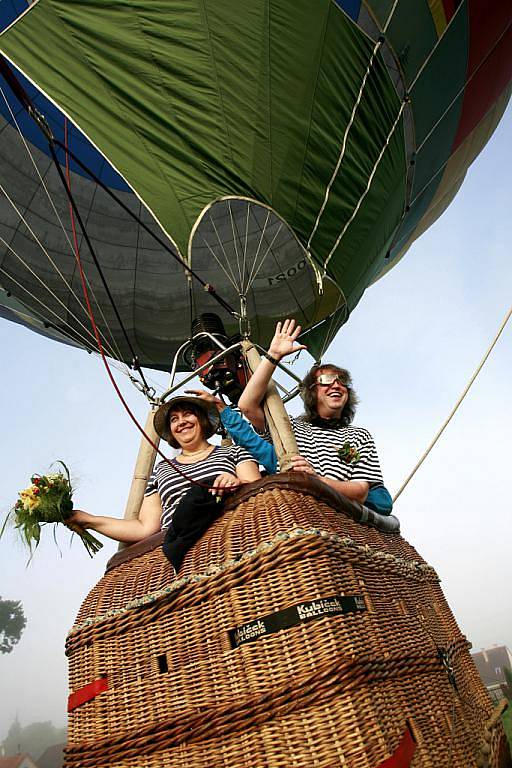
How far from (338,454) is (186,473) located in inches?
24.2

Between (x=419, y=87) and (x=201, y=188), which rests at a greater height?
(x=419, y=87)

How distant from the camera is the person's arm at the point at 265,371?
89.8 inches

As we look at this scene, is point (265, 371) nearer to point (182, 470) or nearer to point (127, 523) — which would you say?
point (182, 470)

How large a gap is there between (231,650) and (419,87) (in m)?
4.07

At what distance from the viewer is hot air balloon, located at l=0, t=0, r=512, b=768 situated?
1497 mm

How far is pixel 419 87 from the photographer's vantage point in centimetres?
416

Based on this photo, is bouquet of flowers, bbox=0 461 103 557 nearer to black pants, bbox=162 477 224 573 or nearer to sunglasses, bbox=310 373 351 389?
black pants, bbox=162 477 224 573

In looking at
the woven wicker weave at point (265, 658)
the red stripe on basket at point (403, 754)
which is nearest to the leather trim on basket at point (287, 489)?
the woven wicker weave at point (265, 658)

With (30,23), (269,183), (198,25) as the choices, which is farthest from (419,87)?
(30,23)

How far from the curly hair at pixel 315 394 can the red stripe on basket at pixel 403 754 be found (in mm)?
1358

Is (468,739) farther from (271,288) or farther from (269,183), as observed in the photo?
(271,288)

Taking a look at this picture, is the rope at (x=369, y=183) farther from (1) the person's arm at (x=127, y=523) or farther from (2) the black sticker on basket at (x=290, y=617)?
(2) the black sticker on basket at (x=290, y=617)

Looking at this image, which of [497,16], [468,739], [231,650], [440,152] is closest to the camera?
[231,650]

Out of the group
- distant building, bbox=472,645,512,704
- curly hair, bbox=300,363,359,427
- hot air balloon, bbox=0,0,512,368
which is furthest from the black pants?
distant building, bbox=472,645,512,704
